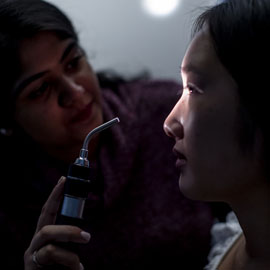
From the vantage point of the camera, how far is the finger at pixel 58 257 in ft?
1.66

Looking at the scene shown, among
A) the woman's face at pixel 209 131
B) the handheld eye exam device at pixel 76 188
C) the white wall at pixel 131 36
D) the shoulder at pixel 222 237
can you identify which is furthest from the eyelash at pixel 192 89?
the white wall at pixel 131 36

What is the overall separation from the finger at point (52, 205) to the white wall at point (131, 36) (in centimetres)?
54

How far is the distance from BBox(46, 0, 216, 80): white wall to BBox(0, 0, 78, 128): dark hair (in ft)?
0.89

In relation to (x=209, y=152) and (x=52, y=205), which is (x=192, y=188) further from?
(x=52, y=205)

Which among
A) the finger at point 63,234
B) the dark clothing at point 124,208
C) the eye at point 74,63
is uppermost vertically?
the eye at point 74,63

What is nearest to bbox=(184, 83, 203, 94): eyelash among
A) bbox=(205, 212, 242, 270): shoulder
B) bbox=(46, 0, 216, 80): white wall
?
bbox=(205, 212, 242, 270): shoulder

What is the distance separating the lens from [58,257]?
19.9 inches

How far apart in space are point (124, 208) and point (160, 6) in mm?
534

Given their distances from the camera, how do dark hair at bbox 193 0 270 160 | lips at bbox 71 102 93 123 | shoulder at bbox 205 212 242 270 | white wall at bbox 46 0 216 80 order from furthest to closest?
white wall at bbox 46 0 216 80 → lips at bbox 71 102 93 123 → shoulder at bbox 205 212 242 270 → dark hair at bbox 193 0 270 160

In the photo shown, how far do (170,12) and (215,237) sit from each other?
582 millimetres

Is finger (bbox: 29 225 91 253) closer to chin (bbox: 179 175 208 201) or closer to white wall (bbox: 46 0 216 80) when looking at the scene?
chin (bbox: 179 175 208 201)

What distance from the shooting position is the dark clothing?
0.76 meters

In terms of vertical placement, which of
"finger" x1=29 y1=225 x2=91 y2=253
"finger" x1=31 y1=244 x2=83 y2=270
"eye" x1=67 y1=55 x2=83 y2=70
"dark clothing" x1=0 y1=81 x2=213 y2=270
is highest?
"eye" x1=67 y1=55 x2=83 y2=70

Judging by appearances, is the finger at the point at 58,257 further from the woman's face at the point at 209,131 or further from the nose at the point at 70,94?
the nose at the point at 70,94
